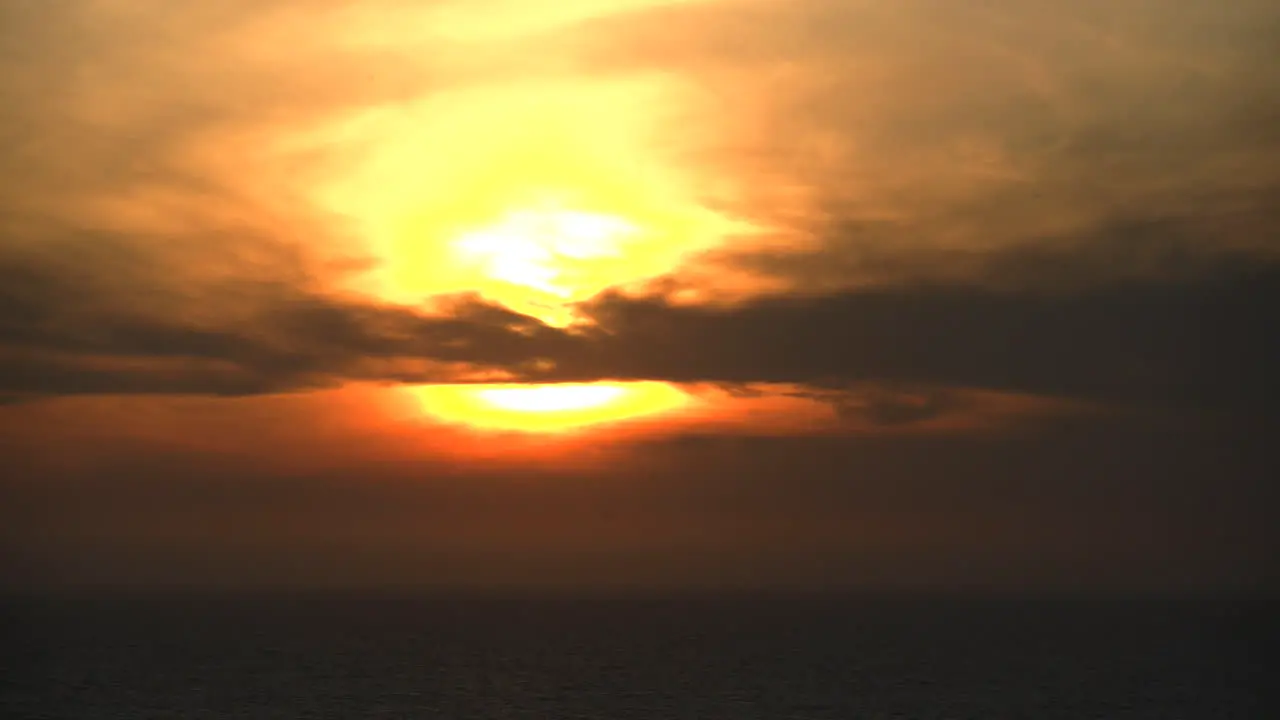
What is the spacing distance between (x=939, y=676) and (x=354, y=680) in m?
62.4

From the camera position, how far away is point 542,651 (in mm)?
168750

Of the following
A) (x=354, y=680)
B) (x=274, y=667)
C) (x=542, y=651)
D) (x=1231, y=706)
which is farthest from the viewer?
(x=542, y=651)

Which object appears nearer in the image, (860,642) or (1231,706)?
(1231,706)

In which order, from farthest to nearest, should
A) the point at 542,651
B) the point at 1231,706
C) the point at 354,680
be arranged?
the point at 542,651
the point at 354,680
the point at 1231,706

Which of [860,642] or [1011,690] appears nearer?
[1011,690]

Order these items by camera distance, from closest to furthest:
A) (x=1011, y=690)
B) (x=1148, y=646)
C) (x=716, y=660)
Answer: (x=1011, y=690), (x=716, y=660), (x=1148, y=646)

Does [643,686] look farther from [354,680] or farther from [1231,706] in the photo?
[1231,706]

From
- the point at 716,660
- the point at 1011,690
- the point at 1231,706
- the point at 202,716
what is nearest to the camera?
the point at 202,716

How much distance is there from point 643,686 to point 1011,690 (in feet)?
117

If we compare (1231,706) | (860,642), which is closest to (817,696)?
(1231,706)

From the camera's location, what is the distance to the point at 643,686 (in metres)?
119

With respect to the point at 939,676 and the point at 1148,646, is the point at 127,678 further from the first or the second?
the point at 1148,646

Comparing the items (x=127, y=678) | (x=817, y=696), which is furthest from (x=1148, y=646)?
(x=127, y=678)

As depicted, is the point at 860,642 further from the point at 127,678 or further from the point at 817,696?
the point at 127,678
